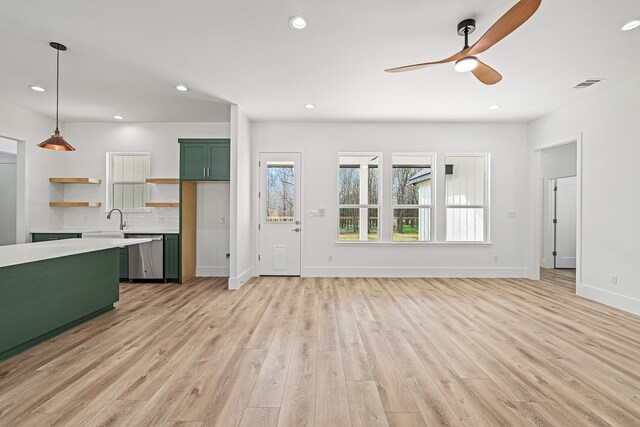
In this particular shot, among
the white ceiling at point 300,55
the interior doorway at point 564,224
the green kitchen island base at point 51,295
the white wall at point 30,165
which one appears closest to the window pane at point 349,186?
the white ceiling at point 300,55

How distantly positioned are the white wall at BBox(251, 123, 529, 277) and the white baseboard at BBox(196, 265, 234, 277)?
1.35 metres

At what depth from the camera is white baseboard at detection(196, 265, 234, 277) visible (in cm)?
570

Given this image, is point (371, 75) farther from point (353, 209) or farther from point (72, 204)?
point (72, 204)

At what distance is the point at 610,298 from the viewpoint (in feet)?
13.1

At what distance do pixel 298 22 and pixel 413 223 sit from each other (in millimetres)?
4150

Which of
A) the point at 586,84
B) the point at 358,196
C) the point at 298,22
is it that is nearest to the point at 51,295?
the point at 298,22

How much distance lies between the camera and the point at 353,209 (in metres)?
5.75

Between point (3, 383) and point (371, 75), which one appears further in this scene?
point (371, 75)

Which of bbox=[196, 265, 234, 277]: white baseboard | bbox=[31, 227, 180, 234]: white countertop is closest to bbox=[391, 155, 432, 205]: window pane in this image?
bbox=[196, 265, 234, 277]: white baseboard

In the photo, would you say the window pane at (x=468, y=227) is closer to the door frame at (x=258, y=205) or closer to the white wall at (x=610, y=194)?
the white wall at (x=610, y=194)

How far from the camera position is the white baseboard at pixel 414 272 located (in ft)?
18.5

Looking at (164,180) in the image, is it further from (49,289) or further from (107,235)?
(49,289)

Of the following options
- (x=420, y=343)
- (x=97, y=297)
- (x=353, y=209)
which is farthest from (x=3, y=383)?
(x=353, y=209)

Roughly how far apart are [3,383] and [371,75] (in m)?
4.39
